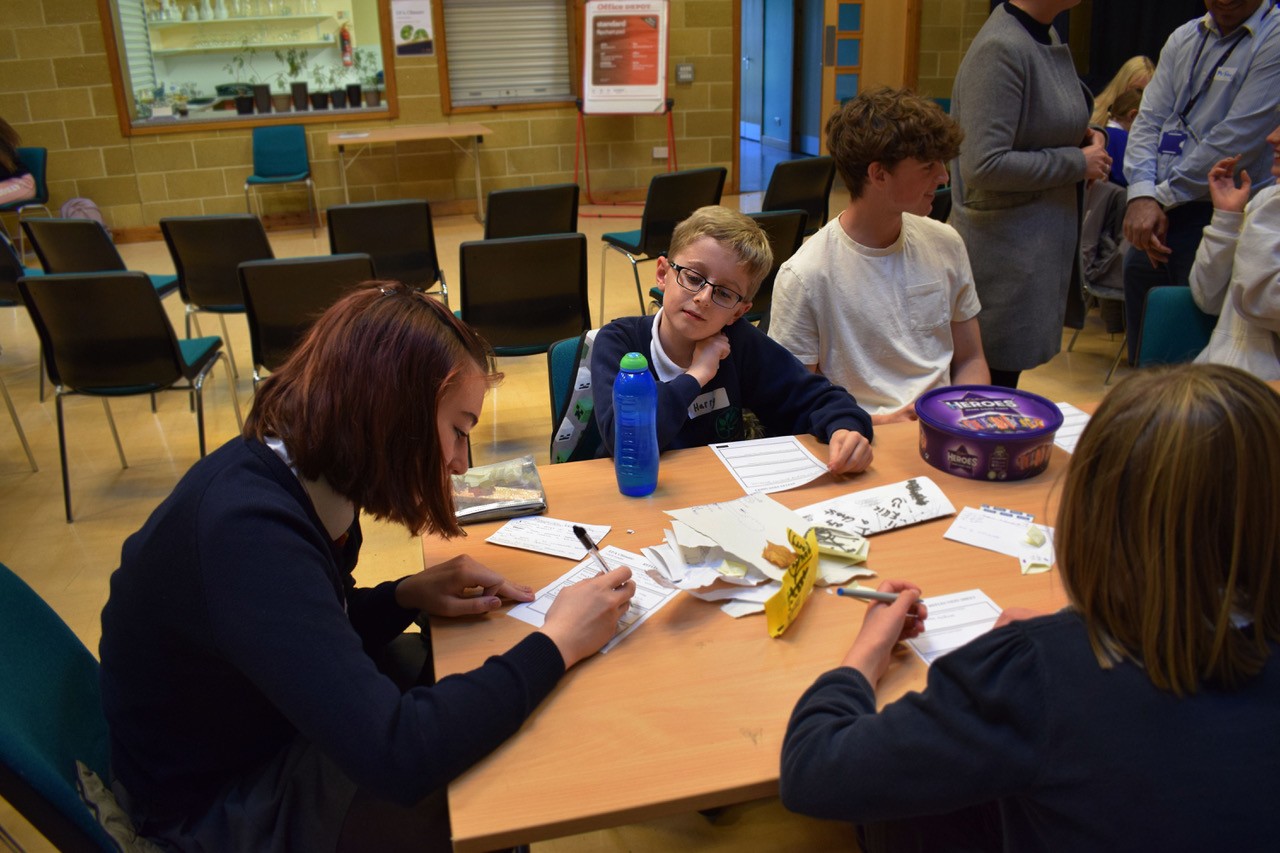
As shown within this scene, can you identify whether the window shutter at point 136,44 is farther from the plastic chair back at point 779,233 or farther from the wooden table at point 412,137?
the plastic chair back at point 779,233

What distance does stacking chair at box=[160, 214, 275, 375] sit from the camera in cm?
387

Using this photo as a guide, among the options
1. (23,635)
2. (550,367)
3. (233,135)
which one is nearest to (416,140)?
(233,135)

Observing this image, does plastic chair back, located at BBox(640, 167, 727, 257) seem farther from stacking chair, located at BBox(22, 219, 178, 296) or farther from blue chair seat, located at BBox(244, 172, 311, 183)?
blue chair seat, located at BBox(244, 172, 311, 183)

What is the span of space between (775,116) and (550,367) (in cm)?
977

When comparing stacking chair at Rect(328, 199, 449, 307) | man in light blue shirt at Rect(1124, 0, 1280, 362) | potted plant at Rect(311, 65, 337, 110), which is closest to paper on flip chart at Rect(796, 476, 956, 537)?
man in light blue shirt at Rect(1124, 0, 1280, 362)

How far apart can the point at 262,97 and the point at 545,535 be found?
7.31m

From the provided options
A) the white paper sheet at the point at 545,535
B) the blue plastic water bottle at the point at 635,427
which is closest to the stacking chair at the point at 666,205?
the blue plastic water bottle at the point at 635,427

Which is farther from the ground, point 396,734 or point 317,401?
point 317,401

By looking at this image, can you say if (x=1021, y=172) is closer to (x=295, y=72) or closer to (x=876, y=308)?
(x=876, y=308)

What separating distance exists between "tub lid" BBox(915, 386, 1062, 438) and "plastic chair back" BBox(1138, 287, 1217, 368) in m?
1.01

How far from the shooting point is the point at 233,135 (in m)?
7.54

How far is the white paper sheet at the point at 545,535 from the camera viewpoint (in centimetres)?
146

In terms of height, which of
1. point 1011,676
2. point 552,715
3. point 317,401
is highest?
point 317,401

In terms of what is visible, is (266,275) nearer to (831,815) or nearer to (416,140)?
(831,815)
